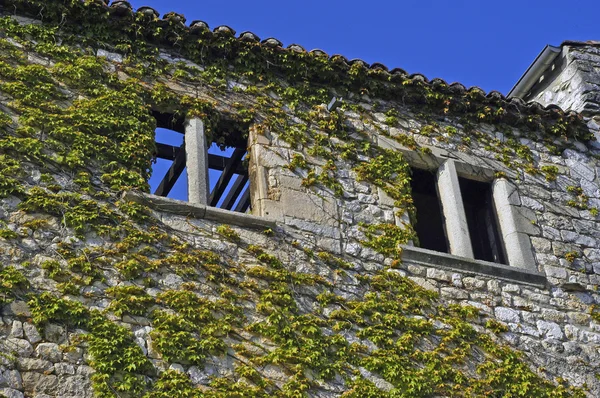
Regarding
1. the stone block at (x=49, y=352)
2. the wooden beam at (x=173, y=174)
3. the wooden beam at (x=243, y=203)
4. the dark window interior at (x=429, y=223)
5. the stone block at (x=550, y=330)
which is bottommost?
the stone block at (x=550, y=330)

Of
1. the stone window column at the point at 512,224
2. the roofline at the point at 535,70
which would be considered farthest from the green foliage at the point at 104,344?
the roofline at the point at 535,70

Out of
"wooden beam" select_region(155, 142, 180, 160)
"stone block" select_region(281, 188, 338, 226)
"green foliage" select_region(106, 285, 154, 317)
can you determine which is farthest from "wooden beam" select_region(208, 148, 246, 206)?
"green foliage" select_region(106, 285, 154, 317)

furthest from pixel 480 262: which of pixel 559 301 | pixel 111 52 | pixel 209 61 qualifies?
pixel 111 52

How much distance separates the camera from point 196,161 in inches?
316

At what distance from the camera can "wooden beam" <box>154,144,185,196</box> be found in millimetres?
8820

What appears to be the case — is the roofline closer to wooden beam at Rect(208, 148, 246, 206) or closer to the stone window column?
the stone window column

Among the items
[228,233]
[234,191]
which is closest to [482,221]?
[234,191]

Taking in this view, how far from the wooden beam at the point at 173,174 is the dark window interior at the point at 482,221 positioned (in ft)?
9.32

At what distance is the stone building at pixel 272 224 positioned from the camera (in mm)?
6680

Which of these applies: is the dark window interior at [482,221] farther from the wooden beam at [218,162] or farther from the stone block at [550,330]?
the wooden beam at [218,162]

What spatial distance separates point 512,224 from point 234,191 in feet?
9.90

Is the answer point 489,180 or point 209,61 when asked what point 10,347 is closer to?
point 209,61

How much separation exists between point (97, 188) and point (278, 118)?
2130 mm

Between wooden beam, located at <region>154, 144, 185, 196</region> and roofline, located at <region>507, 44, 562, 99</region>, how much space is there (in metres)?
4.56
